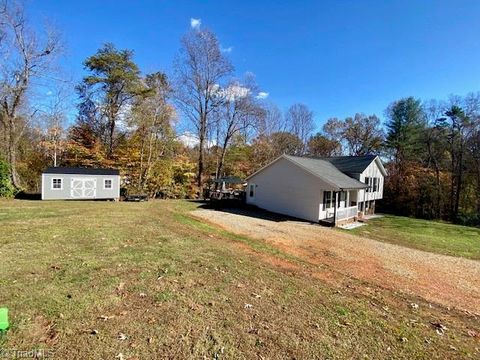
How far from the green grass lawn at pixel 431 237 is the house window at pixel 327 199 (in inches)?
103

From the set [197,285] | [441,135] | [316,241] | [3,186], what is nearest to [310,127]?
[441,135]

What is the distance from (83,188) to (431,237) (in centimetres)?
2411

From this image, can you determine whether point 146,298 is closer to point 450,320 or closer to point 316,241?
point 450,320

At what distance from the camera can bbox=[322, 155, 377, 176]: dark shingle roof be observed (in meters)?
24.5

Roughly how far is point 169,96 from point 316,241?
2116cm

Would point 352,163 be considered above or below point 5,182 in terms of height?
above

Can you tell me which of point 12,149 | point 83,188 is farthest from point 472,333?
point 12,149

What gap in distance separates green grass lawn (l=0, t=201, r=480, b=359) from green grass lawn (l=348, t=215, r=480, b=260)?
9893 mm

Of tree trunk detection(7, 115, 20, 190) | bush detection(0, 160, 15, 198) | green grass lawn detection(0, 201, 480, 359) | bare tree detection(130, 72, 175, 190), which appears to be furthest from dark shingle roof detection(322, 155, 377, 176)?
tree trunk detection(7, 115, 20, 190)

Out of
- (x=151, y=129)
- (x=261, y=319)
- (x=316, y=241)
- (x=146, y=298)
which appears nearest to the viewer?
(x=261, y=319)

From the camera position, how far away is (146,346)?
3.32 m

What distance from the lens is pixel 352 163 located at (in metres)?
25.9

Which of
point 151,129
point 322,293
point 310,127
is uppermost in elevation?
point 310,127

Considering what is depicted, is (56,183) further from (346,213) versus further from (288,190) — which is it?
(346,213)
